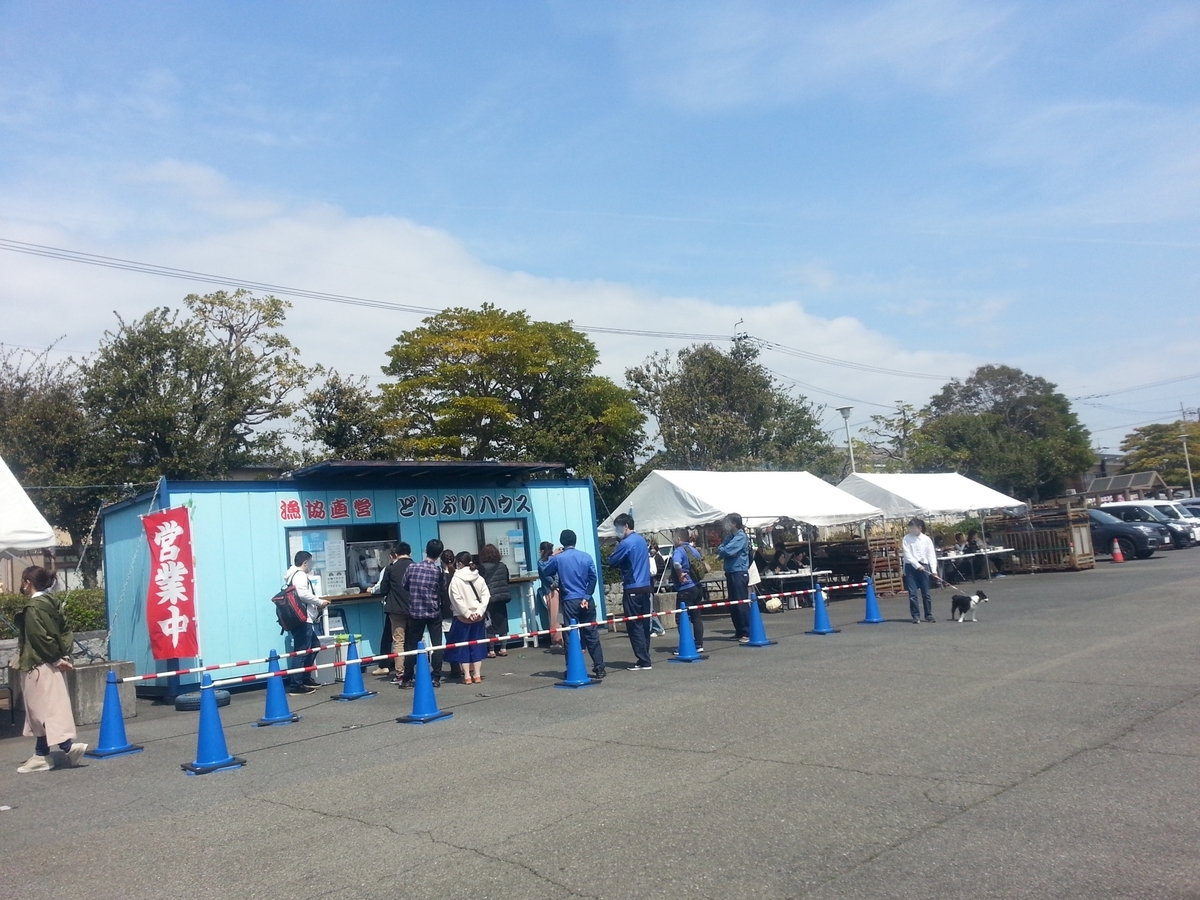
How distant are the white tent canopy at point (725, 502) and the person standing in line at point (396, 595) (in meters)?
6.75

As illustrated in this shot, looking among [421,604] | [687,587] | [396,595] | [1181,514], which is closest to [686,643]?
[687,587]

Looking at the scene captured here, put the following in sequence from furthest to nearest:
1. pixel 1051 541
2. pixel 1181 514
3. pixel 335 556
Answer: pixel 1181 514
pixel 1051 541
pixel 335 556

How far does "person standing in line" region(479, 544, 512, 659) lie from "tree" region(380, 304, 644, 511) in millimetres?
16260

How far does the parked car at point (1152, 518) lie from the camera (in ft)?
105

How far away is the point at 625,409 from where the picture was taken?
116 feet

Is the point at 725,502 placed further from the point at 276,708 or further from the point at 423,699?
the point at 276,708

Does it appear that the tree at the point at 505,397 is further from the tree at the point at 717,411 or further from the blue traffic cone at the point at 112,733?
the blue traffic cone at the point at 112,733

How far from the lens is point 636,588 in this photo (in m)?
12.2

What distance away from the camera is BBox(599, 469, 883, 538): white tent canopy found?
747 inches

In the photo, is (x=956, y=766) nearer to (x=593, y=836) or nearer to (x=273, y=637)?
(x=593, y=836)

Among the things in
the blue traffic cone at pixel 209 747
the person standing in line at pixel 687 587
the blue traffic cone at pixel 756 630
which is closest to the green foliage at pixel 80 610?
the person standing in line at pixel 687 587

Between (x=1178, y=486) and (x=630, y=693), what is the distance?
7768cm

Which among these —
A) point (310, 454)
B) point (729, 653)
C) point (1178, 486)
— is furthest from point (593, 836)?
point (1178, 486)

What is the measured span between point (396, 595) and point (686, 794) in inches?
286
